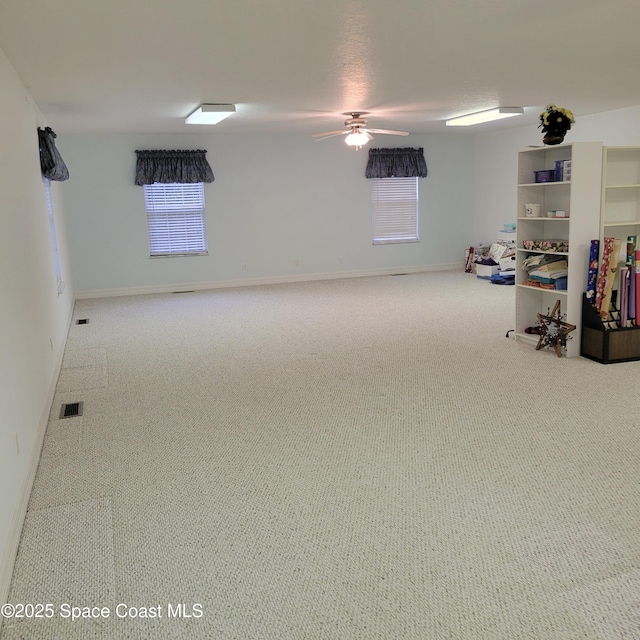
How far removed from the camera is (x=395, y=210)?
1038 cm

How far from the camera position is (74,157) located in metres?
8.52

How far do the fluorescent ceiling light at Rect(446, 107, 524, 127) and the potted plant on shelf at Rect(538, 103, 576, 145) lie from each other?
2.32m

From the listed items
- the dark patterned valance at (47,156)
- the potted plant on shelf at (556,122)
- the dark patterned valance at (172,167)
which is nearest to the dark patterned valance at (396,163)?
the dark patterned valance at (172,167)

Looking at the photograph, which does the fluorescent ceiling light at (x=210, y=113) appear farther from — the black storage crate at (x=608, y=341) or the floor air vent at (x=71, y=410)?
the black storage crate at (x=608, y=341)

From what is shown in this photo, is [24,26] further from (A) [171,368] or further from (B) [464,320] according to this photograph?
(B) [464,320]

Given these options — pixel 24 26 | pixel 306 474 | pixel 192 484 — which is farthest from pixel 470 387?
pixel 24 26

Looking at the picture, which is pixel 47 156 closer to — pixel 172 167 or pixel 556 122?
pixel 172 167

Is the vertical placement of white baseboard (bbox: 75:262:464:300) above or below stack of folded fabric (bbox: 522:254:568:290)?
below

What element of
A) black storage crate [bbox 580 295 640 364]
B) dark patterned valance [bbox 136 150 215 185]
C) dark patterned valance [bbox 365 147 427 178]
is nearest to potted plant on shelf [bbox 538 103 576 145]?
black storage crate [bbox 580 295 640 364]

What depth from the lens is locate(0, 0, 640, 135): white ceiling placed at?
3.16 m

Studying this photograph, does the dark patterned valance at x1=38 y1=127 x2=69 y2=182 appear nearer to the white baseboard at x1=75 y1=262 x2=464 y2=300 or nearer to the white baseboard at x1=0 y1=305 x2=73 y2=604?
the white baseboard at x1=0 y1=305 x2=73 y2=604

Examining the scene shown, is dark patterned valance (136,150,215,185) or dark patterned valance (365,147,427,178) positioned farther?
dark patterned valance (365,147,427,178)

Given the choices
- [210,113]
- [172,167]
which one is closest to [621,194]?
[210,113]

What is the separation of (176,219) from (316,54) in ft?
18.4
